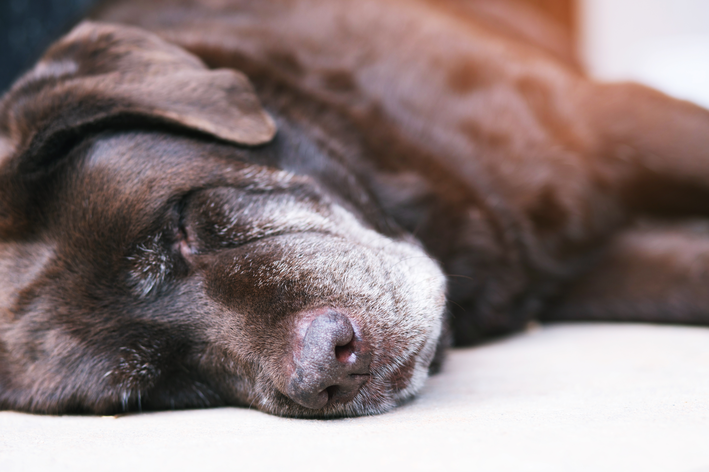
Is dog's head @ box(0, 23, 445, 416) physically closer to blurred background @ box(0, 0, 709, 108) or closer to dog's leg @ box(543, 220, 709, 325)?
dog's leg @ box(543, 220, 709, 325)

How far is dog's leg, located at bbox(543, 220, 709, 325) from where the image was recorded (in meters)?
1.91

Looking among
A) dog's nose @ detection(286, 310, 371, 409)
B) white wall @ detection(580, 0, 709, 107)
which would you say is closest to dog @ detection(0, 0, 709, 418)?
dog's nose @ detection(286, 310, 371, 409)

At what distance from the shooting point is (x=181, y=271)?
53.7 inches

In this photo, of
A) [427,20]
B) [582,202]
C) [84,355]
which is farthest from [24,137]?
[582,202]

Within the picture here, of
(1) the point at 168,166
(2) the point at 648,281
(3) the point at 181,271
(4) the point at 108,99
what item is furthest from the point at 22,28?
(2) the point at 648,281

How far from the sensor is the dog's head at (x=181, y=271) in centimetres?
119

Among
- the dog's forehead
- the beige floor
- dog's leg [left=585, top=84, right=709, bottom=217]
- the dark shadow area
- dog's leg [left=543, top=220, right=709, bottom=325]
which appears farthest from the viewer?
the dark shadow area

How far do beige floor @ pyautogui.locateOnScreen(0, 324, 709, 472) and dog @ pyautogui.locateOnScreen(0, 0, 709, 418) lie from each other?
9 cm

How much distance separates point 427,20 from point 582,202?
871mm

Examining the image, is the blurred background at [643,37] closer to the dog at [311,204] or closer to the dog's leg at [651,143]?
the dog's leg at [651,143]

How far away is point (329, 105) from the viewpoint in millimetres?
1900

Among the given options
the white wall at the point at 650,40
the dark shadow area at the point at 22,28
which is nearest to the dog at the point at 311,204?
the dark shadow area at the point at 22,28

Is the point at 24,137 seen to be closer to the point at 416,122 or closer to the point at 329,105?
the point at 329,105

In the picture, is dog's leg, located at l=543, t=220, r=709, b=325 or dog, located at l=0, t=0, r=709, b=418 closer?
dog, located at l=0, t=0, r=709, b=418
